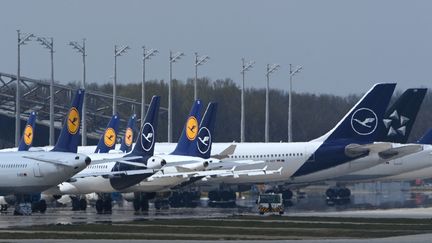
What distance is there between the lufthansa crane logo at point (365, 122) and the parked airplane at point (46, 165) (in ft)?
76.9

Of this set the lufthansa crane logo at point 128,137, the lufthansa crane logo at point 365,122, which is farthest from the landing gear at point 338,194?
the lufthansa crane logo at point 128,137

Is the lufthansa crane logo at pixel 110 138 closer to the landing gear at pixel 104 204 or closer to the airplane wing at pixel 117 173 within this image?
the landing gear at pixel 104 204

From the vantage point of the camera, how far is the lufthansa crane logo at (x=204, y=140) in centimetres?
8175

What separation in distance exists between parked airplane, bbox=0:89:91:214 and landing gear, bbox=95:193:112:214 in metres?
5.78

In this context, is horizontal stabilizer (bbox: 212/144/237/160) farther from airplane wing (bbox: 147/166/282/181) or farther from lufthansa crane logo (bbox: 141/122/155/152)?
lufthansa crane logo (bbox: 141/122/155/152)

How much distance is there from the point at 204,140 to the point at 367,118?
505 inches

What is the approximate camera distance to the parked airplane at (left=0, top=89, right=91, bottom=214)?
70.1 metres

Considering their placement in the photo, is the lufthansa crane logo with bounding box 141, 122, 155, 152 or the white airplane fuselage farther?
the lufthansa crane logo with bounding box 141, 122, 155, 152

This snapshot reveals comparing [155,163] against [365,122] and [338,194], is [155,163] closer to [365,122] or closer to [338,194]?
[365,122]

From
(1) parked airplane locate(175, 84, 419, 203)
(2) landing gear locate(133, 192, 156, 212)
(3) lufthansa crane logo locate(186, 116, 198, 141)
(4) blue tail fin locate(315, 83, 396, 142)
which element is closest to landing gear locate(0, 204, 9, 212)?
(2) landing gear locate(133, 192, 156, 212)

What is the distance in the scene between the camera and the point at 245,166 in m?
88.5

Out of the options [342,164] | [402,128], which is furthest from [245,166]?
[402,128]

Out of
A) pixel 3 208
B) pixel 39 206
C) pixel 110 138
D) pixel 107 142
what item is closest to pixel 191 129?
pixel 107 142

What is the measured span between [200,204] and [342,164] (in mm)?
11137
